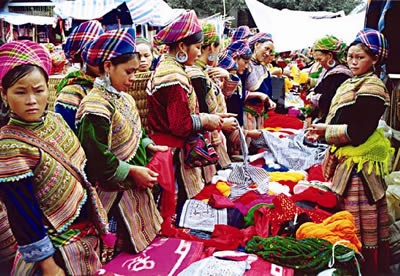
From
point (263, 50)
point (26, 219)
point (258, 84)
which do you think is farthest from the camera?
point (263, 50)

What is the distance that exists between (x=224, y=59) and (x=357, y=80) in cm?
217

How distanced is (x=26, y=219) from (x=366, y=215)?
2414mm

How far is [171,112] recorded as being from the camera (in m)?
2.84

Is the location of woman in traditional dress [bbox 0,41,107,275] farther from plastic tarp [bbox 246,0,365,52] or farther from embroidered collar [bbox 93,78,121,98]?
plastic tarp [bbox 246,0,365,52]

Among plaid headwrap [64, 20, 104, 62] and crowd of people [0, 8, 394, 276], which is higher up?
plaid headwrap [64, 20, 104, 62]

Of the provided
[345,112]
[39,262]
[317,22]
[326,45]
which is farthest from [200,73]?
[317,22]

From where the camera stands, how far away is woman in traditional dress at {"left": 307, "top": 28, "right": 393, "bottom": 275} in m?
2.84

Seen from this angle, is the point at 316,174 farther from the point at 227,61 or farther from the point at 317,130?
the point at 227,61

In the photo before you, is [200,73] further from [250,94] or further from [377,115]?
[250,94]

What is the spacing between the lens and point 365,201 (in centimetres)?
301

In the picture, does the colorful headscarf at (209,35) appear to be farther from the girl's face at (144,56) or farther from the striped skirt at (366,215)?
the striped skirt at (366,215)

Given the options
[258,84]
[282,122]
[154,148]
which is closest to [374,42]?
[154,148]

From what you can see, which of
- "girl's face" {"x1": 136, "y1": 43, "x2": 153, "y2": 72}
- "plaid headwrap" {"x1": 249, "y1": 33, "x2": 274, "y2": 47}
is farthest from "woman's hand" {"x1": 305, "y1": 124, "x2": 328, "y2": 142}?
"plaid headwrap" {"x1": 249, "y1": 33, "x2": 274, "y2": 47}

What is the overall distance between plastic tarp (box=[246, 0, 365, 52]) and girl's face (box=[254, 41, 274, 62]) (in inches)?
148
